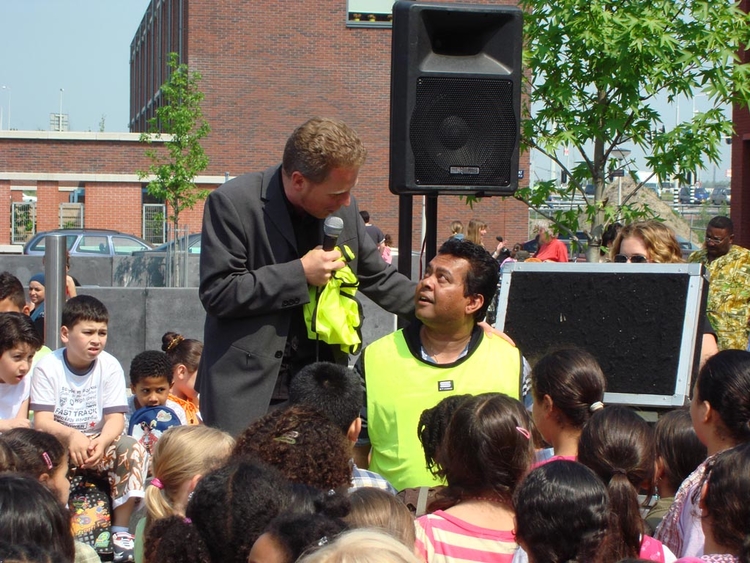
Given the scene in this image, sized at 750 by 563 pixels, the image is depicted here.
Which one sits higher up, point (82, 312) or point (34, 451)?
A: point (82, 312)

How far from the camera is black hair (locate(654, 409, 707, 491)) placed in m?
3.80

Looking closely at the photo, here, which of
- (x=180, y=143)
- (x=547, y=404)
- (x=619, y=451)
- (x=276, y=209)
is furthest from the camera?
(x=180, y=143)

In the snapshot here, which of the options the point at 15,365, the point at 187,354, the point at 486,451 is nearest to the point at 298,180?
the point at 486,451

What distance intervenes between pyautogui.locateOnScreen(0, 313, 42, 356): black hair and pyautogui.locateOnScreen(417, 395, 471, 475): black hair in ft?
9.62

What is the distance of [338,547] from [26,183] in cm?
3938

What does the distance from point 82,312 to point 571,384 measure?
3.29 m

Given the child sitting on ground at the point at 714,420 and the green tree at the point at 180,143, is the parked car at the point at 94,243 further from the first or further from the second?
the child sitting on ground at the point at 714,420

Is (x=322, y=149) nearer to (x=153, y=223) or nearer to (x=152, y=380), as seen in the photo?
(x=152, y=380)

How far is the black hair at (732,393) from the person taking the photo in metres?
3.32

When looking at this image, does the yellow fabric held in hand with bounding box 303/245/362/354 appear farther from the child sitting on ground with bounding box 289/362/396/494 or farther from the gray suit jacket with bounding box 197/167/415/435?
the child sitting on ground with bounding box 289/362/396/494

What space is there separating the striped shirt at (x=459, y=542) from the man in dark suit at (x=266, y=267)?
3.65 ft

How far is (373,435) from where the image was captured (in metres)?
4.06

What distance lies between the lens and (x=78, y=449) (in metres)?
5.56

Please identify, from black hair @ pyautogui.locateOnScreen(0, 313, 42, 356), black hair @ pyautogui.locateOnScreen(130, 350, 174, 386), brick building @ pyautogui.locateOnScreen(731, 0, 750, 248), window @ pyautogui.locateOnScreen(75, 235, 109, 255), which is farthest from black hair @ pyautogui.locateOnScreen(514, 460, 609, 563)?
window @ pyautogui.locateOnScreen(75, 235, 109, 255)
